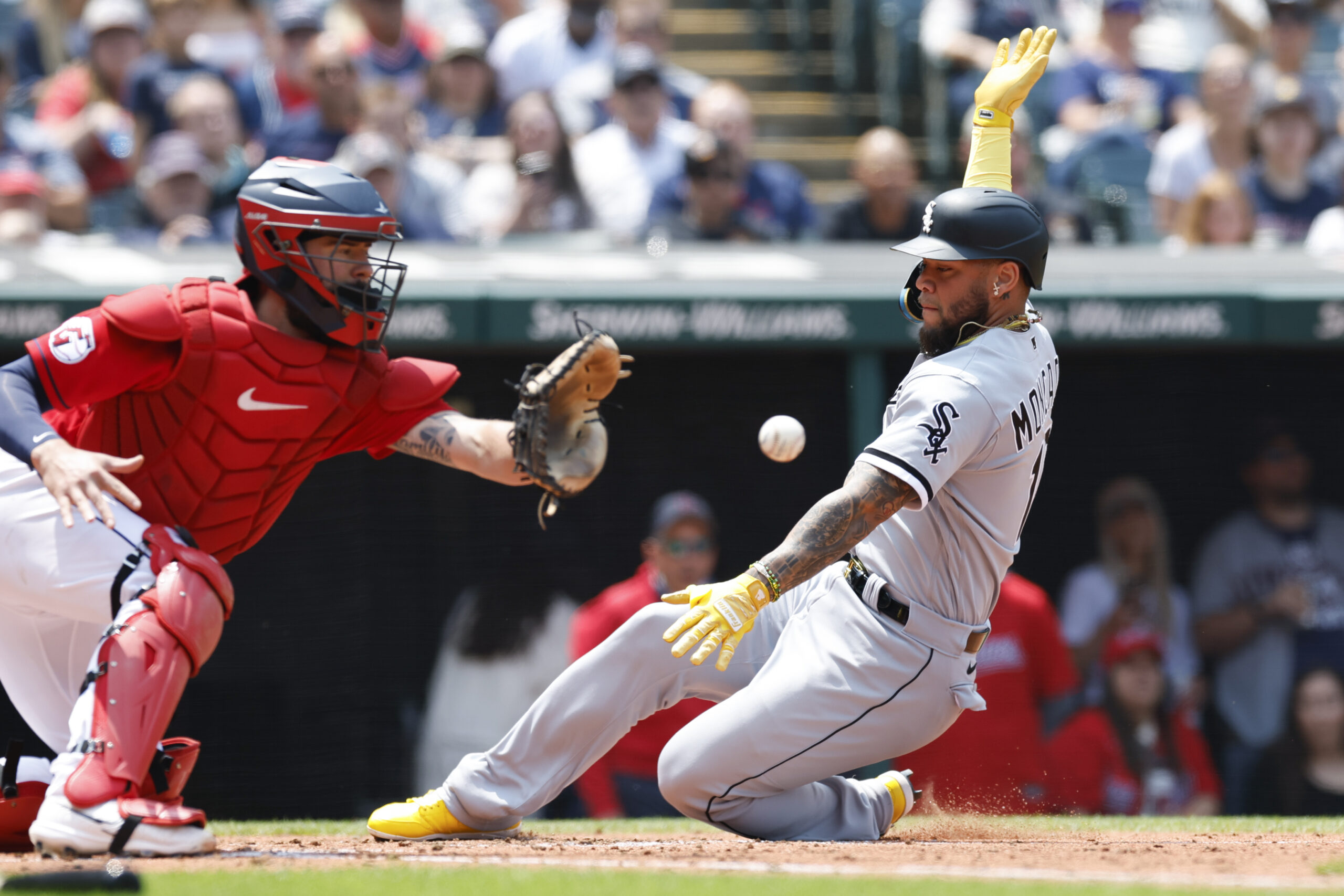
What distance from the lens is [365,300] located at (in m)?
3.41

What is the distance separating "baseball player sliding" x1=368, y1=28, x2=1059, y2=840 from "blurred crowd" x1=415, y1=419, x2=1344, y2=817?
210 cm

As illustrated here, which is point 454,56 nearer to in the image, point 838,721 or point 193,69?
point 193,69

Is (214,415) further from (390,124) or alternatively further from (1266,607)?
(1266,607)

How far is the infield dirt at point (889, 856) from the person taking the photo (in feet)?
9.33

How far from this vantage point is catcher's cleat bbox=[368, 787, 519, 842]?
3.46 meters

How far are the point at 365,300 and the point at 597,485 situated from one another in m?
A: 2.79

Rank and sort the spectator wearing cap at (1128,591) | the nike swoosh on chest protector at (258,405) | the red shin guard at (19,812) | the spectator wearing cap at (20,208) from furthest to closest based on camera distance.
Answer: the spectator wearing cap at (20,208), the spectator wearing cap at (1128,591), the nike swoosh on chest protector at (258,405), the red shin guard at (19,812)

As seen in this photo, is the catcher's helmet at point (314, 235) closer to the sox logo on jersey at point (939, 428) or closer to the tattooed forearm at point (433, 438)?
the tattooed forearm at point (433, 438)

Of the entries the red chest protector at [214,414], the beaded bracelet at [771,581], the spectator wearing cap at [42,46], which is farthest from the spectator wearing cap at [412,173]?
the beaded bracelet at [771,581]

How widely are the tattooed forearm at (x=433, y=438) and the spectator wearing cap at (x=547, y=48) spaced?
4.38 m

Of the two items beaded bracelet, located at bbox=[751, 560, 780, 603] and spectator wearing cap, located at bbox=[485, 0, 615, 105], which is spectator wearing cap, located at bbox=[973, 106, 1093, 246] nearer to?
spectator wearing cap, located at bbox=[485, 0, 615, 105]

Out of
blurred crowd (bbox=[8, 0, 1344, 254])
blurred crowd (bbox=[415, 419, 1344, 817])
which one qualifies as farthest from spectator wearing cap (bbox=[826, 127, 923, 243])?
blurred crowd (bbox=[415, 419, 1344, 817])

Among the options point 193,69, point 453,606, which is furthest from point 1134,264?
point 193,69

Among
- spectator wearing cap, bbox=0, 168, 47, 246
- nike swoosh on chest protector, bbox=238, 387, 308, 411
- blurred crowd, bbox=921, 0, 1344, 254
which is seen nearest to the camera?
nike swoosh on chest protector, bbox=238, 387, 308, 411
